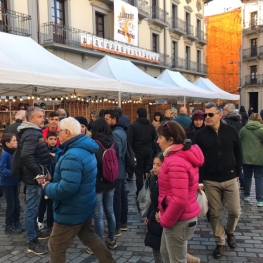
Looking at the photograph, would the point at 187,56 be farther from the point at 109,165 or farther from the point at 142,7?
the point at 109,165

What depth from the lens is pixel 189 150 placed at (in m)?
2.27

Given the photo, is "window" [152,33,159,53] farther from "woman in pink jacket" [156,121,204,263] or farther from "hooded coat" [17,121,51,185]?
"woman in pink jacket" [156,121,204,263]

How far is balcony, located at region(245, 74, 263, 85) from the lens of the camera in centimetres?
3212

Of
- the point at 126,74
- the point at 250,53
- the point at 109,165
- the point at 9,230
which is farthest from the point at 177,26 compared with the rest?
the point at 109,165

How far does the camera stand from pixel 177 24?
23.9 meters

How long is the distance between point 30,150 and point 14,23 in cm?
1024

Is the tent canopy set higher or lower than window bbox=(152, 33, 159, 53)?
lower

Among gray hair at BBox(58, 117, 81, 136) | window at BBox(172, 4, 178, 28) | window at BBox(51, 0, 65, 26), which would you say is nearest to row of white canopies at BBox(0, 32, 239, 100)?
gray hair at BBox(58, 117, 81, 136)

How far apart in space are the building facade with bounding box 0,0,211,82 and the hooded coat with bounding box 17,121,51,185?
31.4ft

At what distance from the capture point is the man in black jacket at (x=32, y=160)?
3349mm

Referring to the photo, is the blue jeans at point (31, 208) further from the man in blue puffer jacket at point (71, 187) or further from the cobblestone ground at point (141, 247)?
the man in blue puffer jacket at point (71, 187)

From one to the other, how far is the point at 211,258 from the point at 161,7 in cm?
2130

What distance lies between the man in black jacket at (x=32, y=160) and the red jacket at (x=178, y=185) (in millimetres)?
1746

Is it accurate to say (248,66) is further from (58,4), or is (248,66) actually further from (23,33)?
(23,33)
